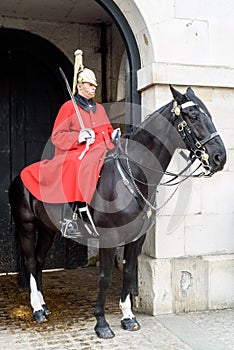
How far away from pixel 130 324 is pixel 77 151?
4.88 feet

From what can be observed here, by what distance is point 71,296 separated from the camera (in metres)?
5.05

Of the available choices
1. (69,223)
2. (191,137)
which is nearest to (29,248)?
(69,223)

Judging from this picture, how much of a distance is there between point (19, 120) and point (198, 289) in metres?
3.26

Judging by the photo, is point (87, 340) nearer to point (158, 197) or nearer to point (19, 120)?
point (158, 197)

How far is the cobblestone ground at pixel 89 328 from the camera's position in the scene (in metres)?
3.64

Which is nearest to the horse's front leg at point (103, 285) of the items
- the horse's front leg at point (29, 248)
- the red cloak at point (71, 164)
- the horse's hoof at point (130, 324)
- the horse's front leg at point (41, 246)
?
the horse's hoof at point (130, 324)

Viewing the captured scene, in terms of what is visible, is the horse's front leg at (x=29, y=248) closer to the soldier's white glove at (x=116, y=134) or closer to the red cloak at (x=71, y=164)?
the red cloak at (x=71, y=164)

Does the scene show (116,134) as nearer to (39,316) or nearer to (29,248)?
(29,248)

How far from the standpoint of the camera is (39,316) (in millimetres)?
4199

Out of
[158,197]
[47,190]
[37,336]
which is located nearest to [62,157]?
[47,190]

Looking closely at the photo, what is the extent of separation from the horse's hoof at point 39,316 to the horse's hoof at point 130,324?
711mm

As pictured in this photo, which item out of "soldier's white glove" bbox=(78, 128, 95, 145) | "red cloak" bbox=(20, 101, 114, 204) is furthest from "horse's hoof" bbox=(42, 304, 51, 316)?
"soldier's white glove" bbox=(78, 128, 95, 145)

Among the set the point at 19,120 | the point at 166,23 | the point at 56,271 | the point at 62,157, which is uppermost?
the point at 166,23

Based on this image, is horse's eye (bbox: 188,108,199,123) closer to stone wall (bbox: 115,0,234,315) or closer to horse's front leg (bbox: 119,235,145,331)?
stone wall (bbox: 115,0,234,315)
